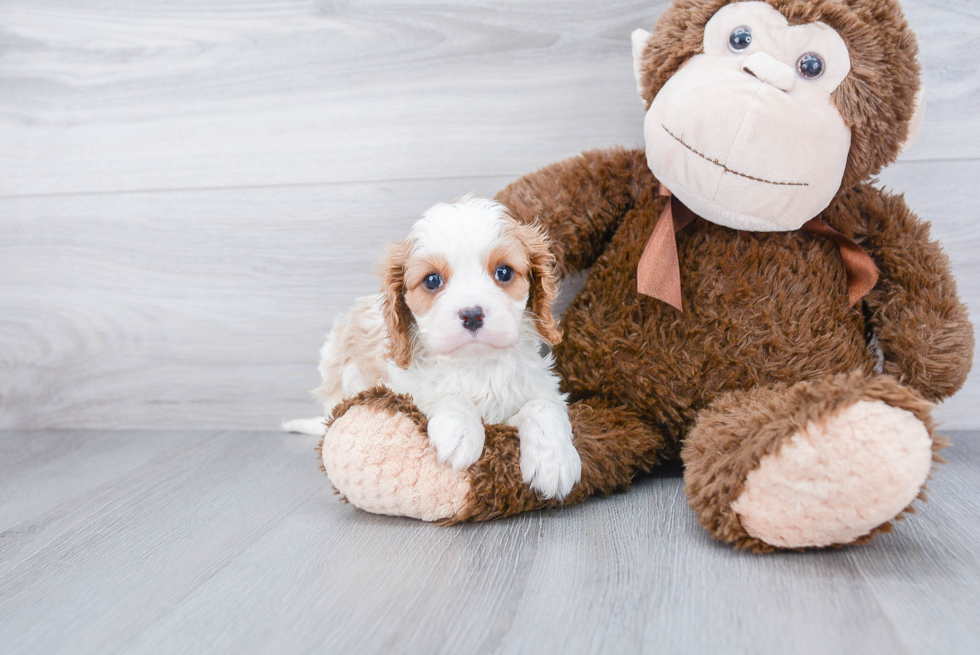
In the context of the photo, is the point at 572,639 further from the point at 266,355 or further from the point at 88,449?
the point at 88,449

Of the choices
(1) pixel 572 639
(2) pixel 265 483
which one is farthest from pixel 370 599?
(2) pixel 265 483

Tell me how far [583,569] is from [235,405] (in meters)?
1.01

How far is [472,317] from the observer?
3.02 feet

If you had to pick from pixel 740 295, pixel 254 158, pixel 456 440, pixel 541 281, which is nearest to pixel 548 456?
pixel 456 440

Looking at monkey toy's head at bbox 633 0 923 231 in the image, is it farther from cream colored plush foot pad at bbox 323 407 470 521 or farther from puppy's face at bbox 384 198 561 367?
cream colored plush foot pad at bbox 323 407 470 521

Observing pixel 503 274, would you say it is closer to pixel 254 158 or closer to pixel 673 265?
pixel 673 265

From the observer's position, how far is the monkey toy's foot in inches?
37.3

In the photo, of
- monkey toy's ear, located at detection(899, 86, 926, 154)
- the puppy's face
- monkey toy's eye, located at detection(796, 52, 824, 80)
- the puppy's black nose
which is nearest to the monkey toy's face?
monkey toy's eye, located at detection(796, 52, 824, 80)

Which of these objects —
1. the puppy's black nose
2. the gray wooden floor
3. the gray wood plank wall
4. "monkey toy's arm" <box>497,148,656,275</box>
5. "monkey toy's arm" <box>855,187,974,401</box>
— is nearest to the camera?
the gray wooden floor

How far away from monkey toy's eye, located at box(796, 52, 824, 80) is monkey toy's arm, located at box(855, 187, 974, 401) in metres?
0.25

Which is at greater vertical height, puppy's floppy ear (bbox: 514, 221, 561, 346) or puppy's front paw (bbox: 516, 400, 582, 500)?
puppy's floppy ear (bbox: 514, 221, 561, 346)

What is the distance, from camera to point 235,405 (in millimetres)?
1578

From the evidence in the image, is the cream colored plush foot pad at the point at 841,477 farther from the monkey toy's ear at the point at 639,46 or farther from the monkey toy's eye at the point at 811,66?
the monkey toy's ear at the point at 639,46

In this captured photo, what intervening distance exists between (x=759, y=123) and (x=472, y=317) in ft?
1.46
